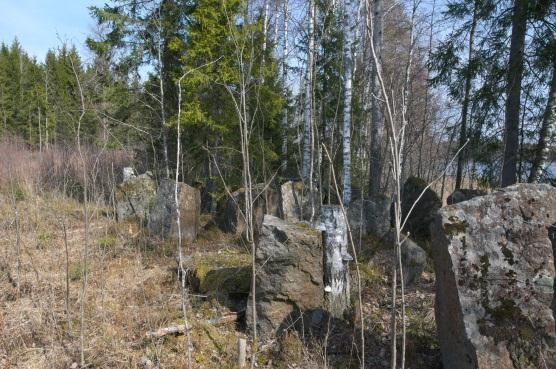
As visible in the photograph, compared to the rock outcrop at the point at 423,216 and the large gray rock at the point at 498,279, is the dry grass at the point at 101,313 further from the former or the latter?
the rock outcrop at the point at 423,216

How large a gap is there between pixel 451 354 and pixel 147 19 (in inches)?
420

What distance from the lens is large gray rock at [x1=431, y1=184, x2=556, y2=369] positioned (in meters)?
2.87

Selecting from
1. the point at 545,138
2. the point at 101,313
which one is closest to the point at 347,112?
the point at 545,138

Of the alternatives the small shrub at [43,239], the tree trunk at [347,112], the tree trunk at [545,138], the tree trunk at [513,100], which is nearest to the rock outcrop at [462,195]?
the tree trunk at [513,100]

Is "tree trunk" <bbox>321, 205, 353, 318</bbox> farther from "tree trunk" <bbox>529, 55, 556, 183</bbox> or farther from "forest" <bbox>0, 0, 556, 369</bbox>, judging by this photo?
"tree trunk" <bbox>529, 55, 556, 183</bbox>

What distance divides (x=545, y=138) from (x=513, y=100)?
83cm

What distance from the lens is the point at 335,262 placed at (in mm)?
4262

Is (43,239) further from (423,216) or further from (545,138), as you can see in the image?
(545,138)

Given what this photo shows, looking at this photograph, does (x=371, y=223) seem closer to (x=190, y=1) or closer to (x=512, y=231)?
(x=512, y=231)

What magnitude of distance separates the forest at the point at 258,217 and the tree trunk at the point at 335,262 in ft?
0.05

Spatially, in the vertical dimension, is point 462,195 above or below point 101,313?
above

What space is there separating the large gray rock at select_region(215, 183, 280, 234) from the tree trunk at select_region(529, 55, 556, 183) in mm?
4744

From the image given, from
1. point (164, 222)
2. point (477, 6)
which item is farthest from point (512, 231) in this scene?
point (477, 6)

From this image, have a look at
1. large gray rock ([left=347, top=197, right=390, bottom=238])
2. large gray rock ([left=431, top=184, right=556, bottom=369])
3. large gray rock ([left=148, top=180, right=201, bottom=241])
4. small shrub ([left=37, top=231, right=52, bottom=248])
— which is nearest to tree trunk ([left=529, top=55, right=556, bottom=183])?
large gray rock ([left=347, top=197, right=390, bottom=238])
